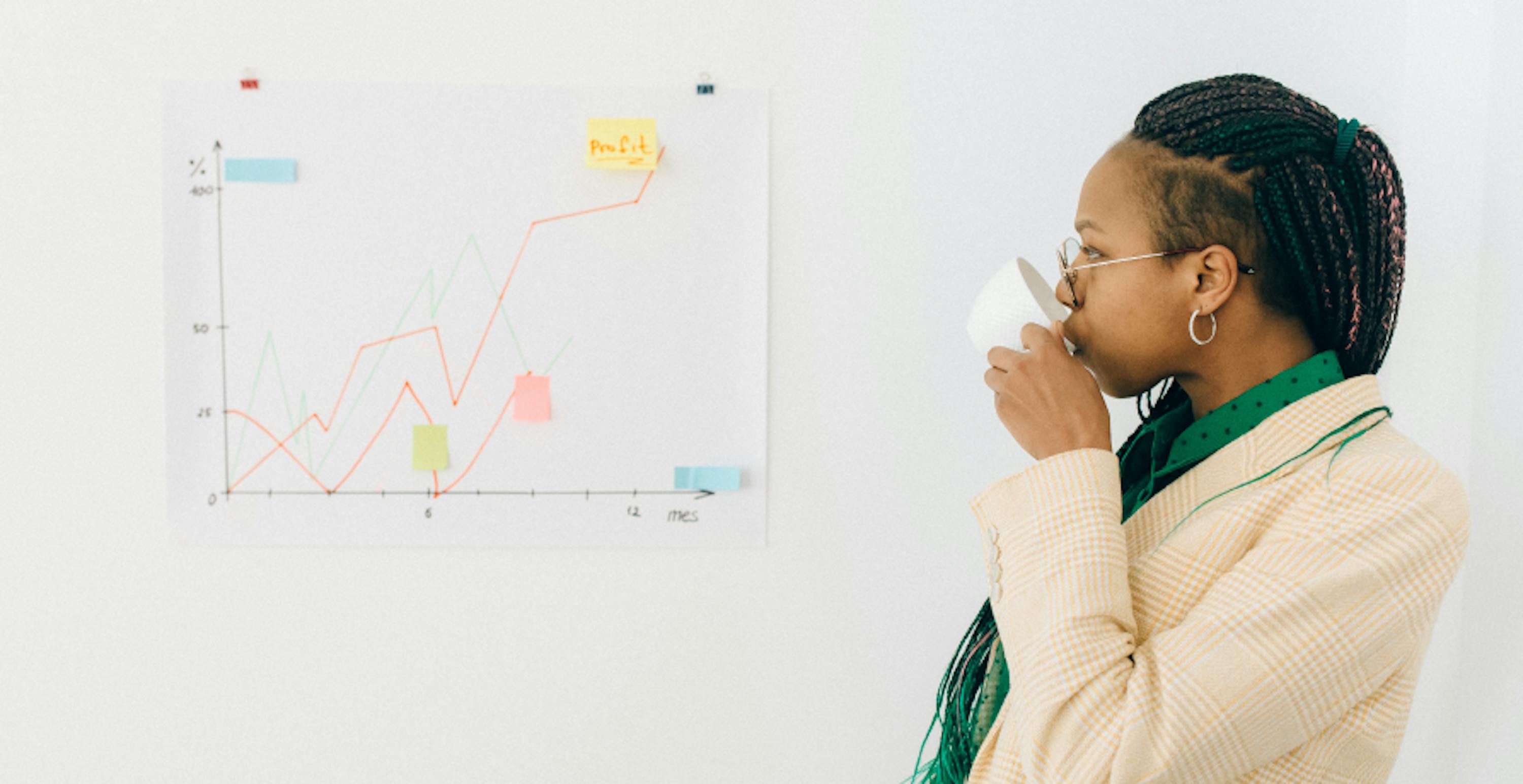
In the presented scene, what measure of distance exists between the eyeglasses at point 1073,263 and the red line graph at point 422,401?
22.0 inches

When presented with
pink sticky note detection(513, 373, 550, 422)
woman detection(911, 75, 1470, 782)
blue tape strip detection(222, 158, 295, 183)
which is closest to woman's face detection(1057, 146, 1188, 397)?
woman detection(911, 75, 1470, 782)

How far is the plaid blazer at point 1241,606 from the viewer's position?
2.24 ft

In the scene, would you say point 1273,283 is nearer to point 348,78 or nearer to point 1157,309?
point 1157,309

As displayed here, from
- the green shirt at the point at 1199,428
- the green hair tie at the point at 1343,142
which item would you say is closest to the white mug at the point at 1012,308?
the green shirt at the point at 1199,428

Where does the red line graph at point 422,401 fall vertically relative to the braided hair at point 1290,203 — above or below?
below

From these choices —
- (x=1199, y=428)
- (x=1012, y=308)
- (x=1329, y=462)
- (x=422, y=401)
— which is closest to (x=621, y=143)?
(x=422, y=401)

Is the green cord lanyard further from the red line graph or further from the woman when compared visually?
the red line graph

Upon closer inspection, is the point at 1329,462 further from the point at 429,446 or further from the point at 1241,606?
the point at 429,446

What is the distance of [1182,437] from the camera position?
86 centimetres

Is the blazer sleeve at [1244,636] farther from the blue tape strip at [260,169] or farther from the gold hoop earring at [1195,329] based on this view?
the blue tape strip at [260,169]

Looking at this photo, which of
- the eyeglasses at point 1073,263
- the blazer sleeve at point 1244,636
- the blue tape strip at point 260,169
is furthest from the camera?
the blue tape strip at point 260,169

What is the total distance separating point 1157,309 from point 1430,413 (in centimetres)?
74

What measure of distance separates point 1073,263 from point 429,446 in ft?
2.74

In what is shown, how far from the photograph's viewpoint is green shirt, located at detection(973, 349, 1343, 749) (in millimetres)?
798
